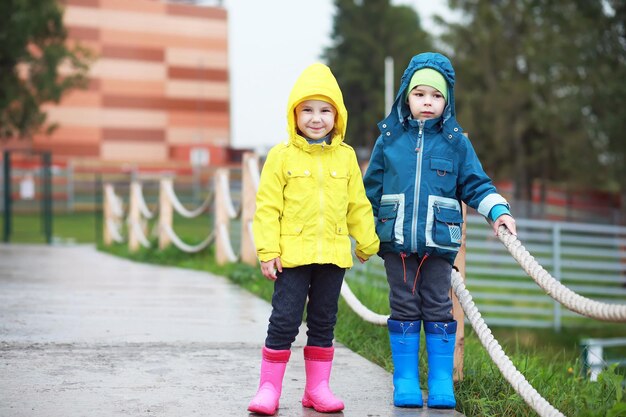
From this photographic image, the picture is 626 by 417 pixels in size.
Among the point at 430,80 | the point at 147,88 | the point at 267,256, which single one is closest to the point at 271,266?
the point at 267,256

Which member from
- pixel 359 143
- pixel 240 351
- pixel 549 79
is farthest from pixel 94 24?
pixel 240 351

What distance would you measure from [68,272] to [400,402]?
7.13 meters

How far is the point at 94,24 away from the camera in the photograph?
5538cm

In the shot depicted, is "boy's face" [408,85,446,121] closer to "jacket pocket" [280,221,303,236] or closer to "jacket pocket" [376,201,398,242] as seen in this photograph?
"jacket pocket" [376,201,398,242]


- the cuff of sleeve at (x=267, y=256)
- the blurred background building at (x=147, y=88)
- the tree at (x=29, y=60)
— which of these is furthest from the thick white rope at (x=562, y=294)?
the blurred background building at (x=147, y=88)

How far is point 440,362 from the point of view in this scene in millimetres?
4250

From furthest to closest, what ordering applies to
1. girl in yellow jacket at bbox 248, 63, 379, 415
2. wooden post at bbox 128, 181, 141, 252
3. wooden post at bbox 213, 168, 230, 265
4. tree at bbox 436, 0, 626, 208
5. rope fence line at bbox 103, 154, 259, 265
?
tree at bbox 436, 0, 626, 208 → wooden post at bbox 128, 181, 141, 252 → wooden post at bbox 213, 168, 230, 265 → rope fence line at bbox 103, 154, 259, 265 → girl in yellow jacket at bbox 248, 63, 379, 415

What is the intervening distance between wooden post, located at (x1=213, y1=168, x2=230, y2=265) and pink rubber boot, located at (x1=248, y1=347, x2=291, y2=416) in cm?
678

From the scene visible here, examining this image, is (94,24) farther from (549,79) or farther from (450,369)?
(450,369)

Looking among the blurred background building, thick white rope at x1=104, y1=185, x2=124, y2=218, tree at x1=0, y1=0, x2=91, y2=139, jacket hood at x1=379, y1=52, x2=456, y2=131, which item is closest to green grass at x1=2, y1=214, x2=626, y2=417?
jacket hood at x1=379, y1=52, x2=456, y2=131

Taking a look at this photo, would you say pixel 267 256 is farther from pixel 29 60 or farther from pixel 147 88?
pixel 147 88

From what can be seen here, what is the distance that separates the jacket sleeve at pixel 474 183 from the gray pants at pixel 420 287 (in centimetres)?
31

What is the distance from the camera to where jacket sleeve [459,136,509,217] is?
4.26m

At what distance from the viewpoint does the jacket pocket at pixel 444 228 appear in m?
4.17
